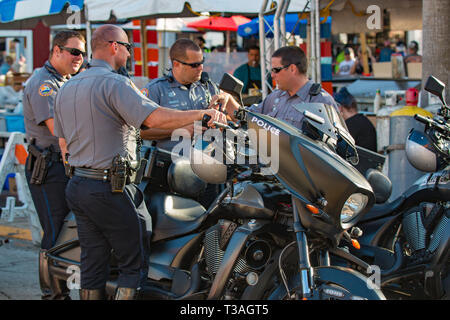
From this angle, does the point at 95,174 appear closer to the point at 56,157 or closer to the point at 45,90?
the point at 56,157

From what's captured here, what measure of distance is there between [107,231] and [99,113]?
→ 2.18ft

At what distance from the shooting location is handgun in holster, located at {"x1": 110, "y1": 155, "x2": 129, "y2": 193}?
3.41 m

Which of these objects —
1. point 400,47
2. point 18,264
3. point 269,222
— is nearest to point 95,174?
point 269,222

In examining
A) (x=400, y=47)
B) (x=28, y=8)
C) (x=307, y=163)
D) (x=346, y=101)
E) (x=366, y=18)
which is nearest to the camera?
(x=307, y=163)

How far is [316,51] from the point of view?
7078mm

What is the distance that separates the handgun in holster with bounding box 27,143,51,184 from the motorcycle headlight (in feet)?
7.75

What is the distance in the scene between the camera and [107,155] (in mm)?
3439

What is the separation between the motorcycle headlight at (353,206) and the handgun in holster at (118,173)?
1220 mm

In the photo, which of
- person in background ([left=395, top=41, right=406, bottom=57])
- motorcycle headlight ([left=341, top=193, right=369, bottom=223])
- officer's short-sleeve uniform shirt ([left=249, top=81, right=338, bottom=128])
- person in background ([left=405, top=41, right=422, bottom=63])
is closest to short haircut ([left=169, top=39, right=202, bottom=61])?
officer's short-sleeve uniform shirt ([left=249, top=81, right=338, bottom=128])

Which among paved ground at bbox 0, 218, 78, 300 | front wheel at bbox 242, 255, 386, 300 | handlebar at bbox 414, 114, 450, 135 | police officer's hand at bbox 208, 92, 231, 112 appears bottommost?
paved ground at bbox 0, 218, 78, 300

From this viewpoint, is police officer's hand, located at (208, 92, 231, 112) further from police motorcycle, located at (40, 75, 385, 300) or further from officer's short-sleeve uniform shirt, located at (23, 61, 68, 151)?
officer's short-sleeve uniform shirt, located at (23, 61, 68, 151)

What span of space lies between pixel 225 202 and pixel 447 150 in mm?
1581
